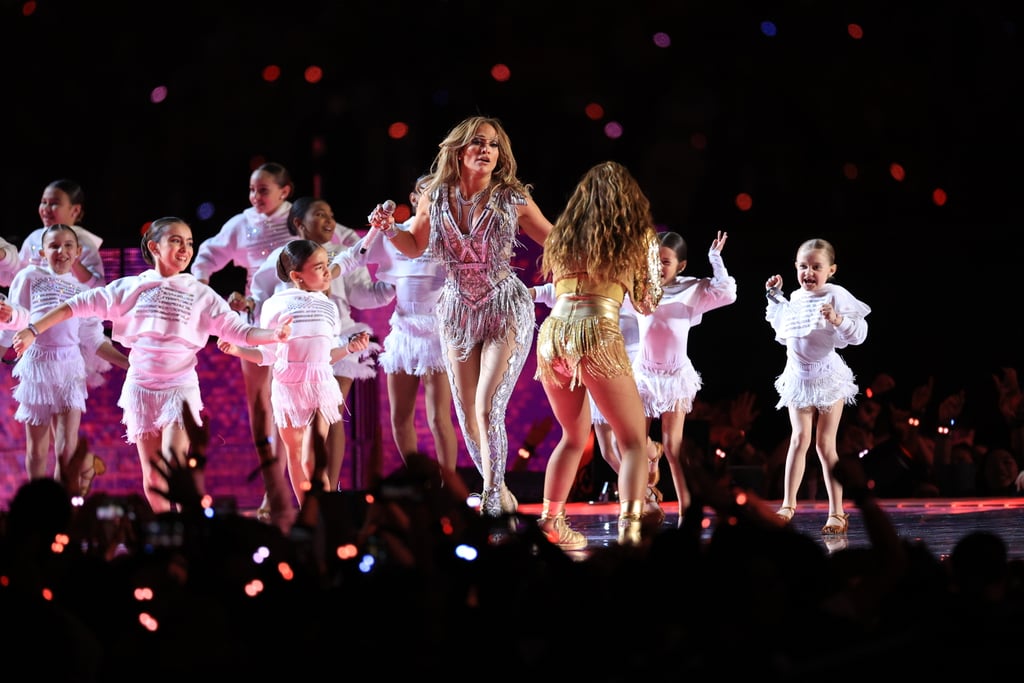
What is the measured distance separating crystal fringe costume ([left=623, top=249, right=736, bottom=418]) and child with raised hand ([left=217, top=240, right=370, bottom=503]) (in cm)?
144

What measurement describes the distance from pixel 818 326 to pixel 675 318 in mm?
694

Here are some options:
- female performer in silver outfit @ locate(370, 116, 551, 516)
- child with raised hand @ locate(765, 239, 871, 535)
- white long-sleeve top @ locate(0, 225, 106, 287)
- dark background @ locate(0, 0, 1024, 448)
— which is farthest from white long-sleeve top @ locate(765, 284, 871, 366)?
white long-sleeve top @ locate(0, 225, 106, 287)

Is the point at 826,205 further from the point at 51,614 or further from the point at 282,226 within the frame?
the point at 51,614

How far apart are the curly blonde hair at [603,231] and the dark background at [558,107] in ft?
13.3

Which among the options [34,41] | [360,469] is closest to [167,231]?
[360,469]

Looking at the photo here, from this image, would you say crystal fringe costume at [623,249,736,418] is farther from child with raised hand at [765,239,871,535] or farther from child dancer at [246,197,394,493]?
child dancer at [246,197,394,493]

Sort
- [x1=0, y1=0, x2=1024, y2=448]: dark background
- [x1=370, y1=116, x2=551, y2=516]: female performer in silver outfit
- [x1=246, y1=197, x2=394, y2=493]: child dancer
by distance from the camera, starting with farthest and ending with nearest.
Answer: [x1=0, y1=0, x2=1024, y2=448]: dark background, [x1=246, y1=197, x2=394, y2=493]: child dancer, [x1=370, y1=116, x2=551, y2=516]: female performer in silver outfit

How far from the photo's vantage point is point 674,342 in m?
6.42

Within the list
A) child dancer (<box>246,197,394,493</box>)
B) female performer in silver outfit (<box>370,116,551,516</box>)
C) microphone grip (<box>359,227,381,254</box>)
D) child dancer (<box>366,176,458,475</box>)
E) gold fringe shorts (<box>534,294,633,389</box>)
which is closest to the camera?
gold fringe shorts (<box>534,294,633,389</box>)

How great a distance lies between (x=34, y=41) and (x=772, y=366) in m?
5.86

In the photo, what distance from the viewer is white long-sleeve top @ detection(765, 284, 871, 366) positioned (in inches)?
247

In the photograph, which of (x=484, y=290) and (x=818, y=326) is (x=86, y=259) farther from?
(x=818, y=326)

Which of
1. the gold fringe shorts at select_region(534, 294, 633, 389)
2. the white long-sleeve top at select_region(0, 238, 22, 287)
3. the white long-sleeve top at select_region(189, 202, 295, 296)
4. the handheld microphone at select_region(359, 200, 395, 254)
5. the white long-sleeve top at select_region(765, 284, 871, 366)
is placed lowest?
the gold fringe shorts at select_region(534, 294, 633, 389)

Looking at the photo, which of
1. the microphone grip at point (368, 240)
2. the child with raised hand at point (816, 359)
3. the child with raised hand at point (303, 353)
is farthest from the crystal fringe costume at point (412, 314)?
the child with raised hand at point (816, 359)
